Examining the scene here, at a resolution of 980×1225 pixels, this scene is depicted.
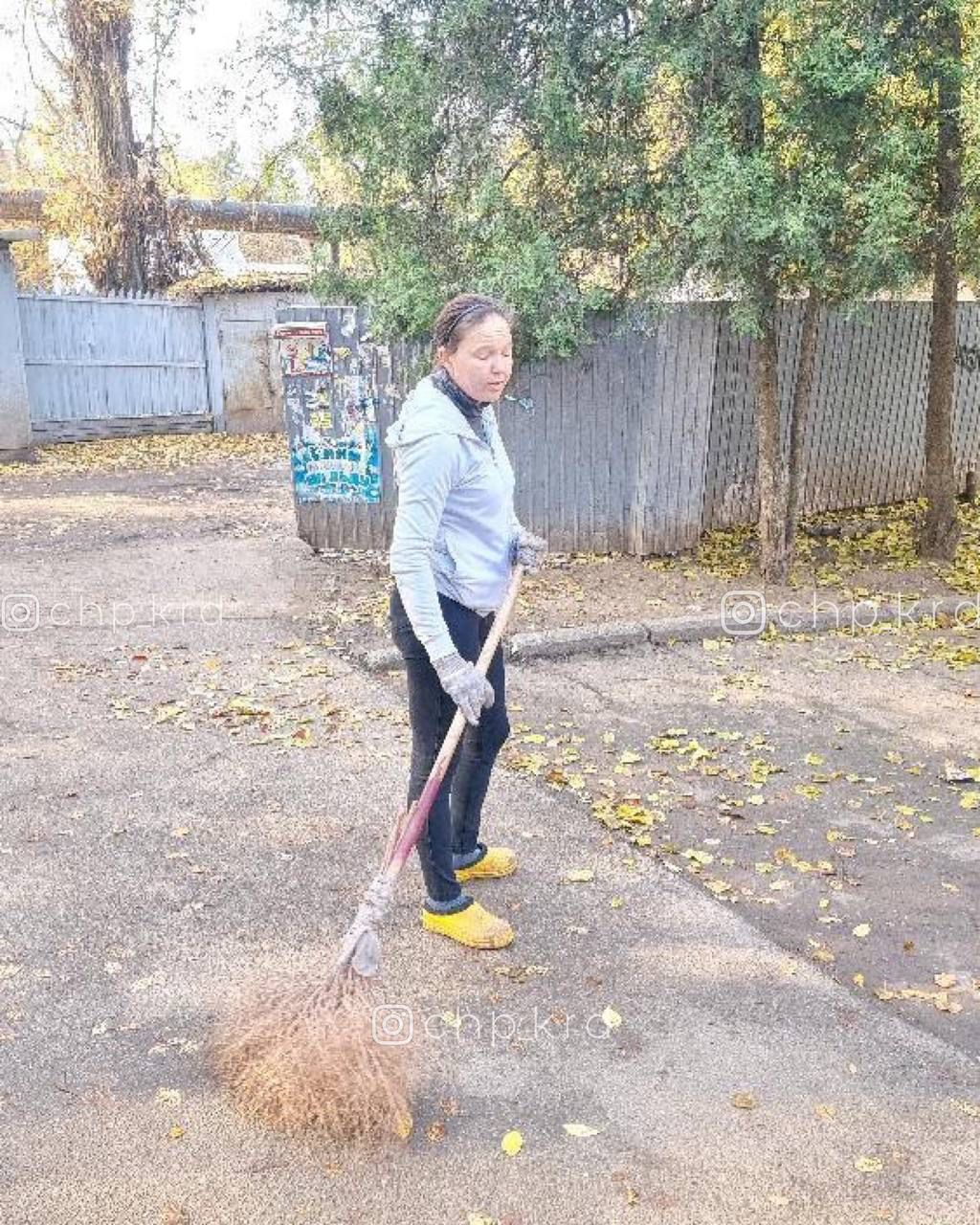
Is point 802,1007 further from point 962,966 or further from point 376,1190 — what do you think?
point 376,1190

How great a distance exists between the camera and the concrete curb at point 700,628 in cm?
711

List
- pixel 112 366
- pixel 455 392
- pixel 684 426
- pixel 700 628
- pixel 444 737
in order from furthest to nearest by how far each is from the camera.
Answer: pixel 112 366, pixel 684 426, pixel 700 628, pixel 444 737, pixel 455 392

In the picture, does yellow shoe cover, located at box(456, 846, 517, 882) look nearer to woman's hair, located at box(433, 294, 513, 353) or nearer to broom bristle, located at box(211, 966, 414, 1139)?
broom bristle, located at box(211, 966, 414, 1139)

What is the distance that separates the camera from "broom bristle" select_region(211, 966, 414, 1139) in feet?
9.76

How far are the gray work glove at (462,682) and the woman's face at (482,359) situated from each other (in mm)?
795

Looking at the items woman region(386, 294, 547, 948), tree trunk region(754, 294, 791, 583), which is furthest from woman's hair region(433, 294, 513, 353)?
tree trunk region(754, 294, 791, 583)

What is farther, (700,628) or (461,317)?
(700,628)

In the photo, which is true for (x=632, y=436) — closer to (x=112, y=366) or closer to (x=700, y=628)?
(x=700, y=628)

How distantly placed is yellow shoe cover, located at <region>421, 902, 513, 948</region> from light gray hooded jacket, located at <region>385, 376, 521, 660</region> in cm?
104

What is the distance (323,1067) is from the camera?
301cm

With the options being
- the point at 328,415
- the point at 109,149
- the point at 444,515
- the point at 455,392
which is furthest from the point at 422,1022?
the point at 109,149

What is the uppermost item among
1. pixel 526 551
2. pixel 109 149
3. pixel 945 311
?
pixel 109 149

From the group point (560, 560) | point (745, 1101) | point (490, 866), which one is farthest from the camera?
point (560, 560)

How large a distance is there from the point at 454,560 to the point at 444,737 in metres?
0.57
